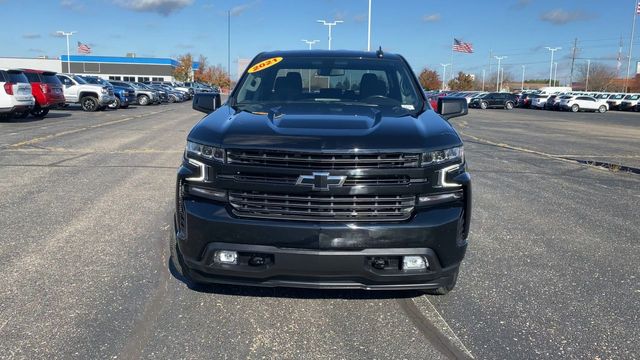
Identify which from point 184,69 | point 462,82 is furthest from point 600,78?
point 184,69

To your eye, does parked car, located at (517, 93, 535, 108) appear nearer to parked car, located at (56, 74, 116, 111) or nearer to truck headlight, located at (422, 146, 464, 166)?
parked car, located at (56, 74, 116, 111)

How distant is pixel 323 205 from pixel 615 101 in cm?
6017

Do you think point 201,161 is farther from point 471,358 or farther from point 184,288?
point 471,358

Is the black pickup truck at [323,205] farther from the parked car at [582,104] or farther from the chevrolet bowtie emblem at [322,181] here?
the parked car at [582,104]

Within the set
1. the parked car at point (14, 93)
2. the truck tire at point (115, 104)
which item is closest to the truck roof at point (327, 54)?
the parked car at point (14, 93)

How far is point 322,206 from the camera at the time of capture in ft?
10.9

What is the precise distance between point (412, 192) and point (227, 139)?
1.19m

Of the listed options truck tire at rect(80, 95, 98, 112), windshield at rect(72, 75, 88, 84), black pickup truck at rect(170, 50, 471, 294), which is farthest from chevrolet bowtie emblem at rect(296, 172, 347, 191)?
windshield at rect(72, 75, 88, 84)

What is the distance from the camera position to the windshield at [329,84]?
4.67 metres

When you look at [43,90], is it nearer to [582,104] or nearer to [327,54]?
[327,54]

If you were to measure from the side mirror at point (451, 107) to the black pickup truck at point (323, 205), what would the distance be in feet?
4.73

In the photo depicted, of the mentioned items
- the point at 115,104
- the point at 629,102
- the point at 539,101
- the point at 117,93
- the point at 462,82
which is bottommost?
the point at 115,104

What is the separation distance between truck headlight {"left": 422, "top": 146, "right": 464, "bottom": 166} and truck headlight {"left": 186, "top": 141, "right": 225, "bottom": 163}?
1.26 metres

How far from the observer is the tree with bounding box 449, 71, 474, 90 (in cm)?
11356
